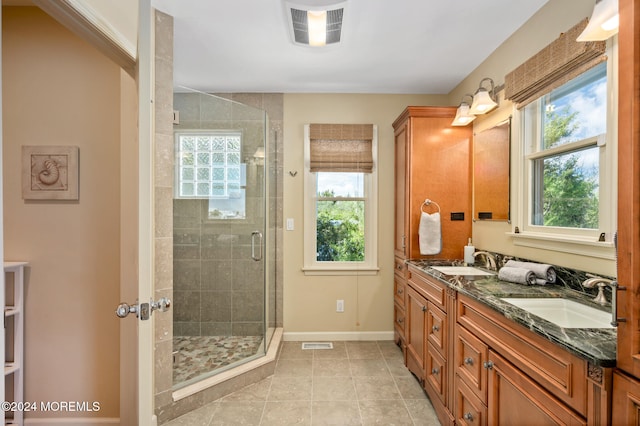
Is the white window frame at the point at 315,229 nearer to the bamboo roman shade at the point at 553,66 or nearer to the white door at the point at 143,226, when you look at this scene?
the bamboo roman shade at the point at 553,66

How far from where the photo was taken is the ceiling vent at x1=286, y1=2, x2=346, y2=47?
1.84 metres

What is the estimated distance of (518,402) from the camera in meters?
1.17

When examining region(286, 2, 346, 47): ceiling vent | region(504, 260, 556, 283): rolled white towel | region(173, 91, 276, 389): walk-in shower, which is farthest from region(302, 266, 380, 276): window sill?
region(286, 2, 346, 47): ceiling vent

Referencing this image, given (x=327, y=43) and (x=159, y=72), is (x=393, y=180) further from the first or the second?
(x=159, y=72)

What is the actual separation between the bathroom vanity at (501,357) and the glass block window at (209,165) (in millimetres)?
1808

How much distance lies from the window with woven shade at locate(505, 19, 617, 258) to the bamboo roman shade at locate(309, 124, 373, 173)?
1.35m

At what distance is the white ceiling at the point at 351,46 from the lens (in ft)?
6.25

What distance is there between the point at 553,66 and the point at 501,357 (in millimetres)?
1594

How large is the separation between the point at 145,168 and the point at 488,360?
1.65 meters

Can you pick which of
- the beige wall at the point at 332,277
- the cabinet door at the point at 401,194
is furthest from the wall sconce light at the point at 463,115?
the beige wall at the point at 332,277

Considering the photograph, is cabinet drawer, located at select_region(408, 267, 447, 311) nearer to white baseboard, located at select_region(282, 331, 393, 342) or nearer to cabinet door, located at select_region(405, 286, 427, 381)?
cabinet door, located at select_region(405, 286, 427, 381)

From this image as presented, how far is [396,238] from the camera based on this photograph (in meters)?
3.15

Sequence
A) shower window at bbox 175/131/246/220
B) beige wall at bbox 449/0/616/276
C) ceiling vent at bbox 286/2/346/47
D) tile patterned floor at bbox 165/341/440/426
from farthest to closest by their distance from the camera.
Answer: shower window at bbox 175/131/246/220 < tile patterned floor at bbox 165/341/440/426 < ceiling vent at bbox 286/2/346/47 < beige wall at bbox 449/0/616/276

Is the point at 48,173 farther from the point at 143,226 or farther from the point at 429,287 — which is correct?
the point at 429,287
